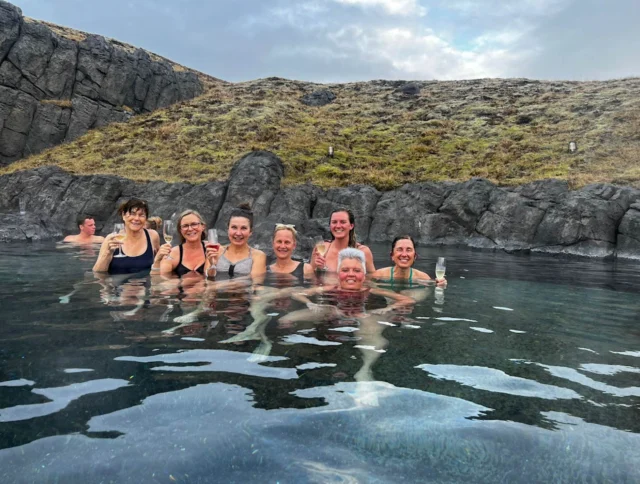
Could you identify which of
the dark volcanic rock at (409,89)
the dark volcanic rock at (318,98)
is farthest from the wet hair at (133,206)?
the dark volcanic rock at (409,89)

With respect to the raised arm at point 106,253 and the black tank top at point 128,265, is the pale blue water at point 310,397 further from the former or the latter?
the black tank top at point 128,265

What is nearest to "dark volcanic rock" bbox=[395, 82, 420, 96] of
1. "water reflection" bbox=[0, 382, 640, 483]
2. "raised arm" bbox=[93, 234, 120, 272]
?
"raised arm" bbox=[93, 234, 120, 272]

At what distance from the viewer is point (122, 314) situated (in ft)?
17.7


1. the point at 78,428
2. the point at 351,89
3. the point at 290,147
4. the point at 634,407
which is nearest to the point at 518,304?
the point at 634,407

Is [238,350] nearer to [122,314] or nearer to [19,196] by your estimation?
[122,314]

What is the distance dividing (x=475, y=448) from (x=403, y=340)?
2.15 meters

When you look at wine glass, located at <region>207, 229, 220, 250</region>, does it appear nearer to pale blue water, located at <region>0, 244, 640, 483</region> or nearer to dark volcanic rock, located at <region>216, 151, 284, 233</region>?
pale blue water, located at <region>0, 244, 640, 483</region>

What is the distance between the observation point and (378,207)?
76.4 feet

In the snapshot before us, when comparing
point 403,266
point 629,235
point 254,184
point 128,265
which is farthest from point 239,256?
point 254,184

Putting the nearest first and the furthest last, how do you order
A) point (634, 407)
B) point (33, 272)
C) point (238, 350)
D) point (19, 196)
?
1. point (634, 407)
2. point (238, 350)
3. point (33, 272)
4. point (19, 196)

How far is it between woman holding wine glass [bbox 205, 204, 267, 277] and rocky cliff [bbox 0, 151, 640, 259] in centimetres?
710

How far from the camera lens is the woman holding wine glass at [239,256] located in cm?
745

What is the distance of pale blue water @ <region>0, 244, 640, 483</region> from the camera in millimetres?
2334

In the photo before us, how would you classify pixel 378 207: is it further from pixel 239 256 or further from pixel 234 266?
pixel 234 266
